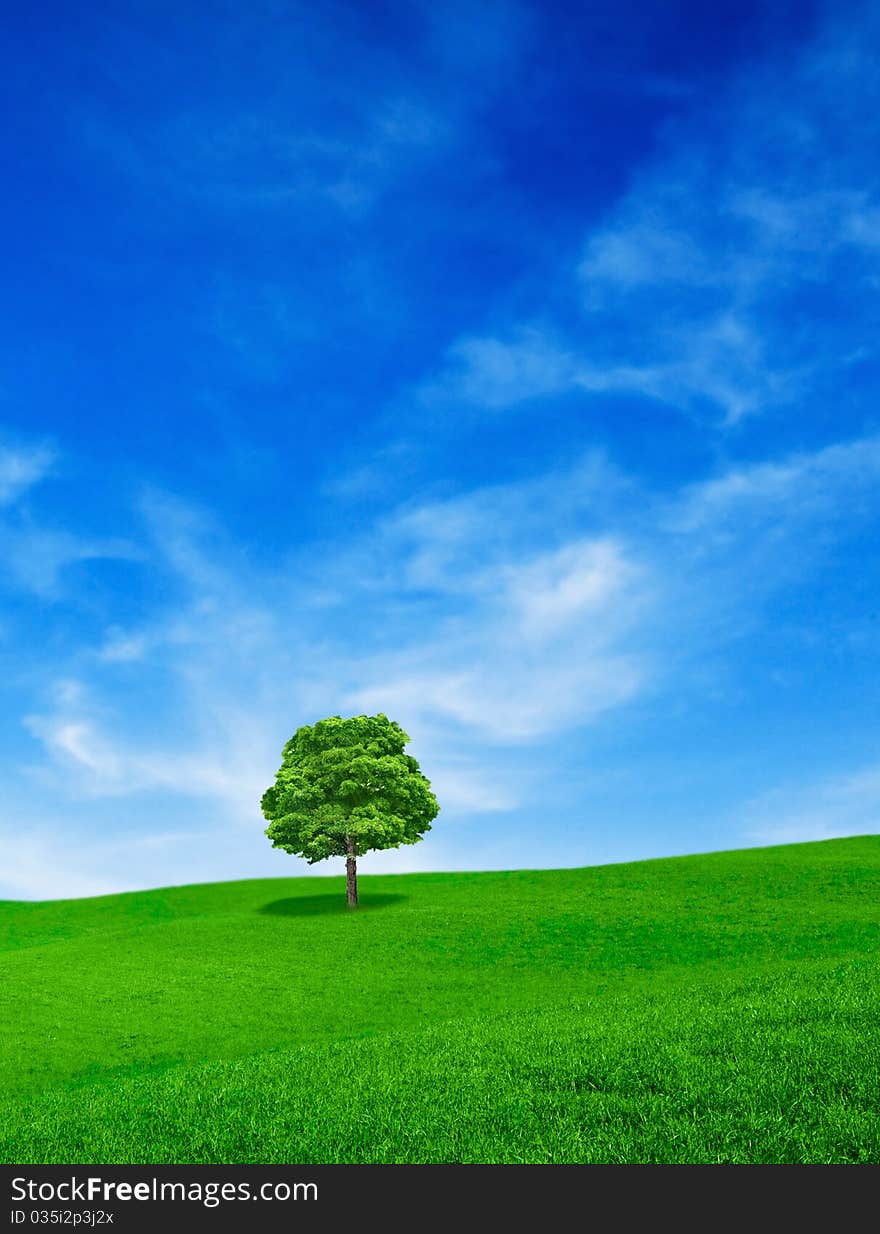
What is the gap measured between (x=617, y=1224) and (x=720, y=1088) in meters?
4.74

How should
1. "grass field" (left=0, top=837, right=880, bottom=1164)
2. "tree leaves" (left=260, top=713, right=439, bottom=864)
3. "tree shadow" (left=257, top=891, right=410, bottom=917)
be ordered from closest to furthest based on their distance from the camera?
"grass field" (left=0, top=837, right=880, bottom=1164)
"tree leaves" (left=260, top=713, right=439, bottom=864)
"tree shadow" (left=257, top=891, right=410, bottom=917)

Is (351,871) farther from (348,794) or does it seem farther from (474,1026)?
(474,1026)

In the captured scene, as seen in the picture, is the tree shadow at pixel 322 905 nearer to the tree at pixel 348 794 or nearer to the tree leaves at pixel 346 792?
the tree at pixel 348 794

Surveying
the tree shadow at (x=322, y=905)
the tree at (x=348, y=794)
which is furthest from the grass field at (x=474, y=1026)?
the tree at (x=348, y=794)

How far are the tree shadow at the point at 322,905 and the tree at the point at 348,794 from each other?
152 cm

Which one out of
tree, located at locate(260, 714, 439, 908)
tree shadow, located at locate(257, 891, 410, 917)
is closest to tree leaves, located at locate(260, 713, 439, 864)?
tree, located at locate(260, 714, 439, 908)

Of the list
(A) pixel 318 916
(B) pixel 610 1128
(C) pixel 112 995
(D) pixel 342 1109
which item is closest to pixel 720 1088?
(B) pixel 610 1128

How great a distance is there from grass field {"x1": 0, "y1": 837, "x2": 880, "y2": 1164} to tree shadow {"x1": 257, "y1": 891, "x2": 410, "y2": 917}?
1.26ft

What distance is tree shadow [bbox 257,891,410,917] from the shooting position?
55.5m

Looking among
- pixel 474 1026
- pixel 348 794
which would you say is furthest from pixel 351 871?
pixel 474 1026

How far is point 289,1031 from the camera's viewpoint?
1136 inches

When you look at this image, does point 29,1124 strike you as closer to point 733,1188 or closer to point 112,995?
point 733,1188

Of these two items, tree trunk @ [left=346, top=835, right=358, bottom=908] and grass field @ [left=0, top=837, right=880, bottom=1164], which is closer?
grass field @ [left=0, top=837, right=880, bottom=1164]

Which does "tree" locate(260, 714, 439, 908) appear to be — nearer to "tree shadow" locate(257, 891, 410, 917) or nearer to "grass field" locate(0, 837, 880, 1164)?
"tree shadow" locate(257, 891, 410, 917)
